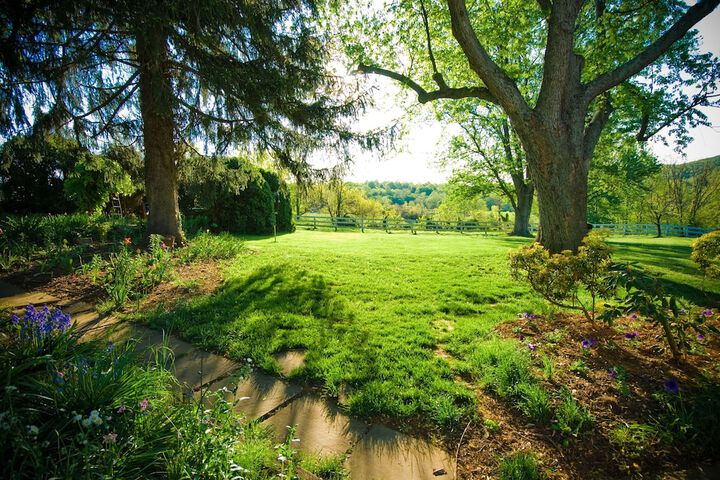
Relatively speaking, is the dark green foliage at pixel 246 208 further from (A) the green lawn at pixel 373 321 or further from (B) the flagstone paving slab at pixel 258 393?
(B) the flagstone paving slab at pixel 258 393

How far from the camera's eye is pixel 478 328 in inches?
143

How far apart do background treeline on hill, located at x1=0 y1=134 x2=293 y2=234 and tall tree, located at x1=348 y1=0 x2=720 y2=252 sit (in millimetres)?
5037

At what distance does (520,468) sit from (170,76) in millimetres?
7887

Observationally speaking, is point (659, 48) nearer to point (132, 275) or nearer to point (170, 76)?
point (170, 76)

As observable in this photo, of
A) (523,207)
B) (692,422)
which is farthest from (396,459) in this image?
(523,207)

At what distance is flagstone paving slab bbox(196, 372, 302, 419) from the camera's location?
218 centimetres

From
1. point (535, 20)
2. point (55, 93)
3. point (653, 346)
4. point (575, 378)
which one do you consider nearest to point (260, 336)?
point (575, 378)

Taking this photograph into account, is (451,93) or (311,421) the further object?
(451,93)

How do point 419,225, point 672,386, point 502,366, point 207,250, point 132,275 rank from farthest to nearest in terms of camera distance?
point 419,225 < point 207,250 < point 132,275 < point 502,366 < point 672,386

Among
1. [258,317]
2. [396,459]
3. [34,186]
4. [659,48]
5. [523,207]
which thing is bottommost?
[396,459]

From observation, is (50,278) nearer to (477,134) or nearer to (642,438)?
(642,438)

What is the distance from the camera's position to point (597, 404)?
2.22 meters

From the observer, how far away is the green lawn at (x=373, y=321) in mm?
2406

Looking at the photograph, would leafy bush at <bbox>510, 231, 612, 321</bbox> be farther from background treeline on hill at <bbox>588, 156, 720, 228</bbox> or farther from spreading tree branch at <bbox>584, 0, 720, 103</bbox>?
background treeline on hill at <bbox>588, 156, 720, 228</bbox>
